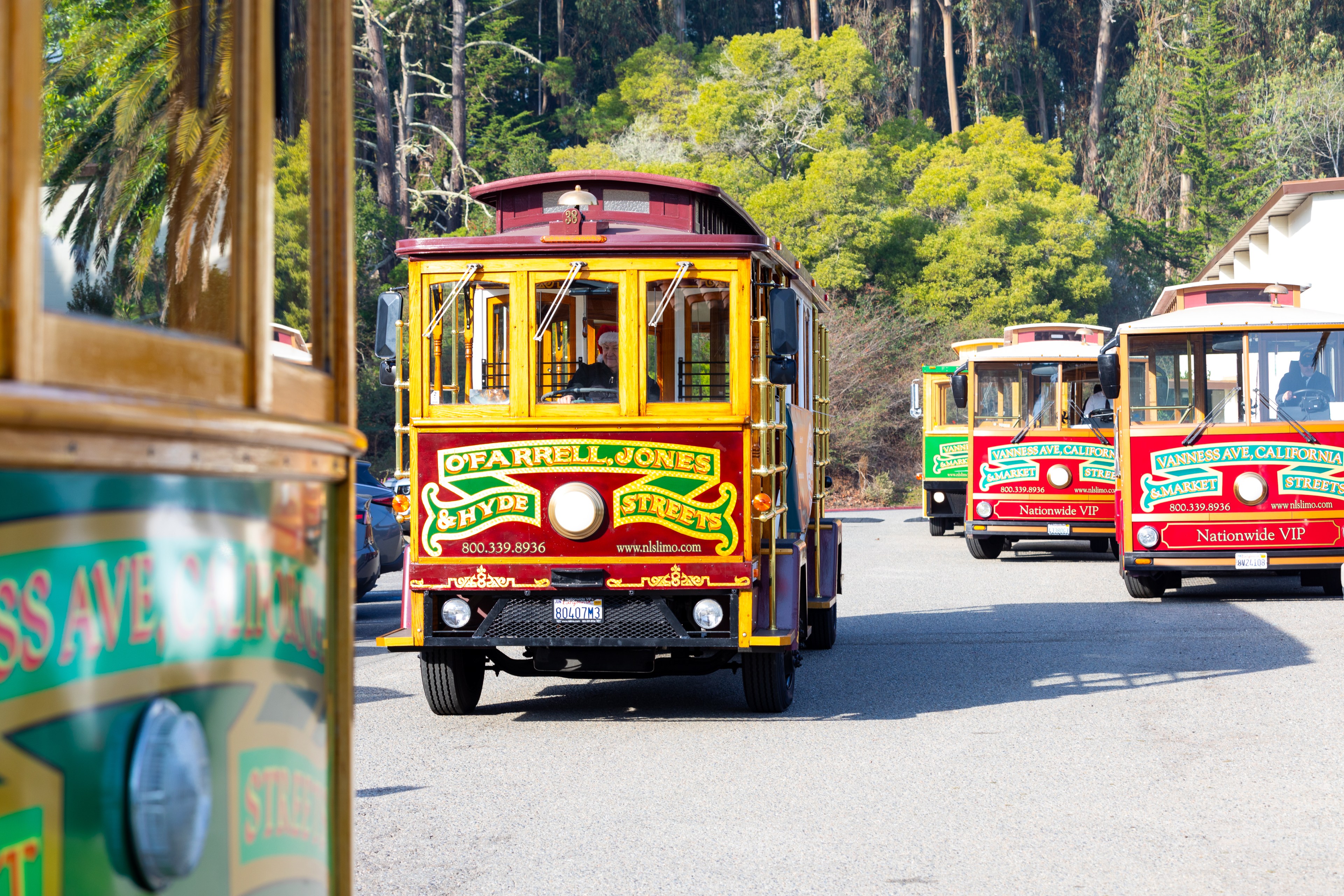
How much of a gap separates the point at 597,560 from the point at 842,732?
1.70 meters

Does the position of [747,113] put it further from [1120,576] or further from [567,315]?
[567,315]

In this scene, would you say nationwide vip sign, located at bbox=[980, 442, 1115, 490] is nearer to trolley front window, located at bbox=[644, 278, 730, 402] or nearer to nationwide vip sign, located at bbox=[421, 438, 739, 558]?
trolley front window, located at bbox=[644, 278, 730, 402]

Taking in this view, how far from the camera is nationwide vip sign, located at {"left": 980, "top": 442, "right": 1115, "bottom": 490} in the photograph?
61.8ft

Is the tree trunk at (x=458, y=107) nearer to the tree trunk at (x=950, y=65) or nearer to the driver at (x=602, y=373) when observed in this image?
the tree trunk at (x=950, y=65)

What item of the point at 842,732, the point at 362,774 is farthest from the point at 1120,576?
the point at 362,774

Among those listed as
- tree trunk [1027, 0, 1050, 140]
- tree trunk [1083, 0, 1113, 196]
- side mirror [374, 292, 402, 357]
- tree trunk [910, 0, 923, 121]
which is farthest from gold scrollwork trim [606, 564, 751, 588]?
tree trunk [1083, 0, 1113, 196]

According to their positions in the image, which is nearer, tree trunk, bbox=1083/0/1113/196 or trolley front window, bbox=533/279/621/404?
trolley front window, bbox=533/279/621/404

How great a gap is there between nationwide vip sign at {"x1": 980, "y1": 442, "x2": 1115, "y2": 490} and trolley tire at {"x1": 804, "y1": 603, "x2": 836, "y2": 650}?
319 inches

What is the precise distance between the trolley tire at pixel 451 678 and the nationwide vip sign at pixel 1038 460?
1156 centimetres

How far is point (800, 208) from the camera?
140 feet

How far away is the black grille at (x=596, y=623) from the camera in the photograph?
327 inches

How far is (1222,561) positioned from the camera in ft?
45.4

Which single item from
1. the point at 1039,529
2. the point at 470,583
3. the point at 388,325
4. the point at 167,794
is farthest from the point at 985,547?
the point at 167,794

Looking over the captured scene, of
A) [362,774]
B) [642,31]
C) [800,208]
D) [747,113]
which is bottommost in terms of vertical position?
[362,774]
